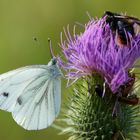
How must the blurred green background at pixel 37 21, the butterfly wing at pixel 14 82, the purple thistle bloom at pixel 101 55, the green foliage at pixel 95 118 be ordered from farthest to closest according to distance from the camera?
the blurred green background at pixel 37 21, the butterfly wing at pixel 14 82, the green foliage at pixel 95 118, the purple thistle bloom at pixel 101 55

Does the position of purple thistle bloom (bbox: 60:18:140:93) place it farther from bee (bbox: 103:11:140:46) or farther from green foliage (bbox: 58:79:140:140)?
green foliage (bbox: 58:79:140:140)

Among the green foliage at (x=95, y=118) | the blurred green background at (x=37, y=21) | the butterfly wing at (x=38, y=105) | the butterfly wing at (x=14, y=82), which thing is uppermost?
the blurred green background at (x=37, y=21)

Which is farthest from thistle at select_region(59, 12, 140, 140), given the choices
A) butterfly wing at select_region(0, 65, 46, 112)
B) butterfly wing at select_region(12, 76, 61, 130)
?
butterfly wing at select_region(0, 65, 46, 112)

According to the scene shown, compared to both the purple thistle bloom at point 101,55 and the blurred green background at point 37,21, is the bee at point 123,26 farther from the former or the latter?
the blurred green background at point 37,21

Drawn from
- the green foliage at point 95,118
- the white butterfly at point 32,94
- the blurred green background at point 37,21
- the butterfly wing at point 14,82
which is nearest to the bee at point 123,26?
the green foliage at point 95,118

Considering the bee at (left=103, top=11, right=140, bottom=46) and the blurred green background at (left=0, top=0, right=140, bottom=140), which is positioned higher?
the blurred green background at (left=0, top=0, right=140, bottom=140)
